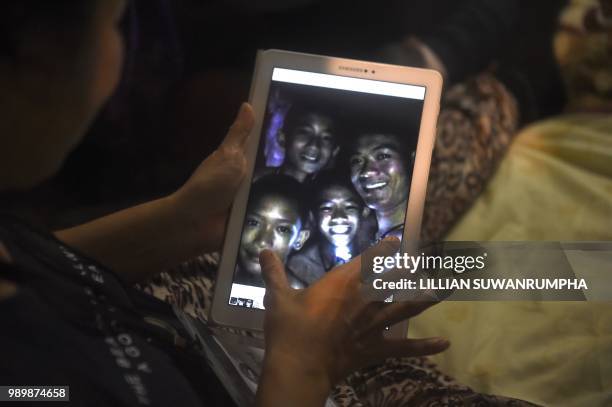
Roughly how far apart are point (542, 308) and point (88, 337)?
467 mm

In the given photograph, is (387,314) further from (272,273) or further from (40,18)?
(40,18)

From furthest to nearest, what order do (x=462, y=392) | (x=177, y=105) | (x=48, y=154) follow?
1. (x=177, y=105)
2. (x=462, y=392)
3. (x=48, y=154)

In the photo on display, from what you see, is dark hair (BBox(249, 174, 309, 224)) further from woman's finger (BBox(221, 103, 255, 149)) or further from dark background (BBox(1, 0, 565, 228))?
dark background (BBox(1, 0, 565, 228))

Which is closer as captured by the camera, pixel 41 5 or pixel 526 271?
pixel 41 5

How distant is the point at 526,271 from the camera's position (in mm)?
667

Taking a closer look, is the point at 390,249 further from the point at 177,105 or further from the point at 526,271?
the point at 177,105

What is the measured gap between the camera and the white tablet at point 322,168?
0.68 m

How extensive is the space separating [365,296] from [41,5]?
0.32m

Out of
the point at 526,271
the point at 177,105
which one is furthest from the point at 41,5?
the point at 177,105

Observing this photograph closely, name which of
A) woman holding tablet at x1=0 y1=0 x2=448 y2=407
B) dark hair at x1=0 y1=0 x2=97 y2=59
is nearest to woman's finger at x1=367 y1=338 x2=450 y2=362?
woman holding tablet at x1=0 y1=0 x2=448 y2=407

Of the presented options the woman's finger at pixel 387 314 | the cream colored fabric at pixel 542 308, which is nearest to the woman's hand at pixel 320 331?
the woman's finger at pixel 387 314

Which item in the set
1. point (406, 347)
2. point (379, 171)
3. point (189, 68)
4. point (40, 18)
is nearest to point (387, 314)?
point (406, 347)

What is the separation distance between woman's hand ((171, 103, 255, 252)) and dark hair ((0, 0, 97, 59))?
26cm

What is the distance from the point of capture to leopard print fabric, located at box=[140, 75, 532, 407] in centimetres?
66
